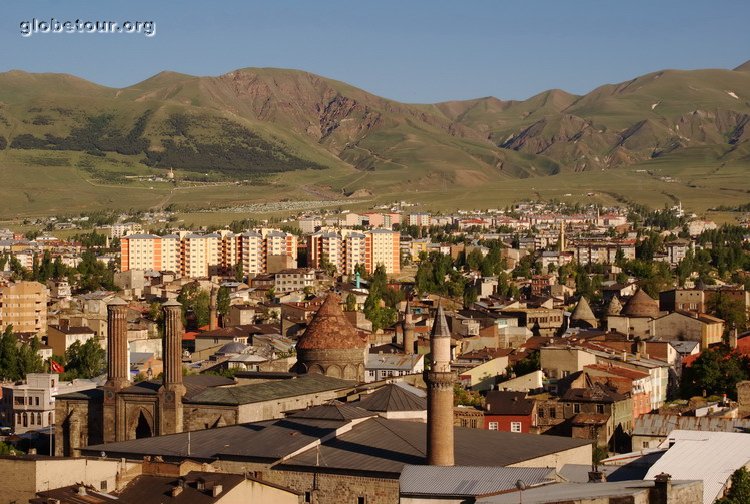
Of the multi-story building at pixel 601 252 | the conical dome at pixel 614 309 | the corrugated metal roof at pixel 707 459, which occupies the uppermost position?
the multi-story building at pixel 601 252

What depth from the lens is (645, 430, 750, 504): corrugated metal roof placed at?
35.4 m

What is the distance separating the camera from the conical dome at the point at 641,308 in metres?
87.6

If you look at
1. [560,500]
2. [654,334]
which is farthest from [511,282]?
[560,500]

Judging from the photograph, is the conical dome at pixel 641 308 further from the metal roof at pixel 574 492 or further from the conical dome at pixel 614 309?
the metal roof at pixel 574 492

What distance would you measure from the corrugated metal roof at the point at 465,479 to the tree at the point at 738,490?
354 centimetres

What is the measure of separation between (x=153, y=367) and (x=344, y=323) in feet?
59.7

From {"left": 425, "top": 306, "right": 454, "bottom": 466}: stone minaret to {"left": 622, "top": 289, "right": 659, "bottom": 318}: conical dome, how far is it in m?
49.8

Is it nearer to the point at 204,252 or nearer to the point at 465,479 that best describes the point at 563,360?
the point at 465,479

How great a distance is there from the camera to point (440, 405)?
38.1m

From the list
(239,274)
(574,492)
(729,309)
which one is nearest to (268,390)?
(574,492)

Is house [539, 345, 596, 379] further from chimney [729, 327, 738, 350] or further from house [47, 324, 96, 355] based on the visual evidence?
house [47, 324, 96, 355]

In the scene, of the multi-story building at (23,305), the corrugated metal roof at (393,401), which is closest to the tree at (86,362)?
the multi-story building at (23,305)

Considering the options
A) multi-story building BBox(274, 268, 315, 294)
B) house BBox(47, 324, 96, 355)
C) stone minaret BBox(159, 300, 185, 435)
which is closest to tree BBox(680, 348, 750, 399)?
stone minaret BBox(159, 300, 185, 435)

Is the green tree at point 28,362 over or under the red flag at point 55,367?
over
